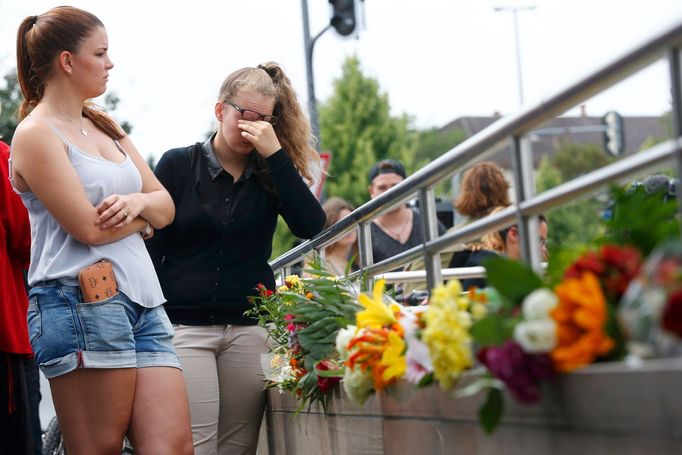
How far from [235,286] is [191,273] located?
20cm

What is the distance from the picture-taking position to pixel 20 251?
517 centimetres

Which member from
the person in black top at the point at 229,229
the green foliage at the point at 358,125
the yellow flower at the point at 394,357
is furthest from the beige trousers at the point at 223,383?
the green foliage at the point at 358,125

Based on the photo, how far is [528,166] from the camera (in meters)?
3.42

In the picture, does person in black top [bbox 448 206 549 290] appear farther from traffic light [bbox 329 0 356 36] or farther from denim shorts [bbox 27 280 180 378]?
traffic light [bbox 329 0 356 36]

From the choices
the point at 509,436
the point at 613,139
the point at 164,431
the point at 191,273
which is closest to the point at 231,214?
the point at 191,273

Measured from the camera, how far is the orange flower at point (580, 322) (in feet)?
8.17

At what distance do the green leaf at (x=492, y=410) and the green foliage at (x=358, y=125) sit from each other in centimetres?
5705

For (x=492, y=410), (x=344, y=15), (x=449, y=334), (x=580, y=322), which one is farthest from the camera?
(x=344, y=15)

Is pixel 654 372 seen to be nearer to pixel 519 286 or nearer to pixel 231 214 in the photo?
pixel 519 286

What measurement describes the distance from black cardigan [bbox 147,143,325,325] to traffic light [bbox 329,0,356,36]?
29.1ft

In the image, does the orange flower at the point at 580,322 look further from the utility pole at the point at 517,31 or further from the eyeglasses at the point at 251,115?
the utility pole at the point at 517,31

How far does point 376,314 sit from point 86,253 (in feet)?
3.89

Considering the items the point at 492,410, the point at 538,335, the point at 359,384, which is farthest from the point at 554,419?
the point at 359,384

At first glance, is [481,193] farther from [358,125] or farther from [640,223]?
[358,125]
